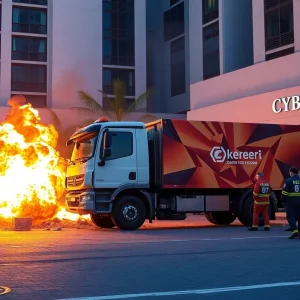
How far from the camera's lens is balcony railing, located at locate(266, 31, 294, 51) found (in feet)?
115

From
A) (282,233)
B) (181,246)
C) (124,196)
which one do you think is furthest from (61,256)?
(282,233)

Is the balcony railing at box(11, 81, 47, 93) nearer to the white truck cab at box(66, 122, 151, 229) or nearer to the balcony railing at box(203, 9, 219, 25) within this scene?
the balcony railing at box(203, 9, 219, 25)

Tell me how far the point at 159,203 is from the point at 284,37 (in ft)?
67.9

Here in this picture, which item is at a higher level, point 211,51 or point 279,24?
point 211,51

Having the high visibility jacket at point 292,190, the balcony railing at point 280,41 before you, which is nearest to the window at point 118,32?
the balcony railing at point 280,41

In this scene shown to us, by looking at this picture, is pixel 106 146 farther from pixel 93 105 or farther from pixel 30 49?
pixel 30 49

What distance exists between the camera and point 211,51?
147ft

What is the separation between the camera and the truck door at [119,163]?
55.6 ft

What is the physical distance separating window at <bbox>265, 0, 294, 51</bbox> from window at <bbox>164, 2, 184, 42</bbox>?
774 inches

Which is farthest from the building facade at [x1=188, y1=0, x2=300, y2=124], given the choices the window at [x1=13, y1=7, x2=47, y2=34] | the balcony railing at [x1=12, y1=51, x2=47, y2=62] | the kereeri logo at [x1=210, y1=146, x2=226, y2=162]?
the window at [x1=13, y1=7, x2=47, y2=34]

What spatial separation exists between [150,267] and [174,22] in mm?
49640

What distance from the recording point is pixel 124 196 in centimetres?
1731

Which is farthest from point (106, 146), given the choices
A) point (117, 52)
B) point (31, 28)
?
point (117, 52)

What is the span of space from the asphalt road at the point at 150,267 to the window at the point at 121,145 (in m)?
2.78
